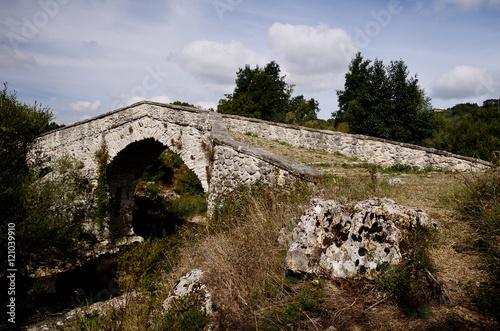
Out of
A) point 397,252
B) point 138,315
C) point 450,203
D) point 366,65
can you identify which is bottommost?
point 138,315

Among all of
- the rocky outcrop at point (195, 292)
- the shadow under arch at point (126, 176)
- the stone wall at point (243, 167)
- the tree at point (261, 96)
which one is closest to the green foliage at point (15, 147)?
the shadow under arch at point (126, 176)

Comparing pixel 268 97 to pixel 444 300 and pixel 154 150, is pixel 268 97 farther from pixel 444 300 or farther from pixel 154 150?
pixel 444 300

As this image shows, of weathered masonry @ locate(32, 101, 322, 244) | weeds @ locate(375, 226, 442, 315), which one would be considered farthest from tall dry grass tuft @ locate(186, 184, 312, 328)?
weeds @ locate(375, 226, 442, 315)

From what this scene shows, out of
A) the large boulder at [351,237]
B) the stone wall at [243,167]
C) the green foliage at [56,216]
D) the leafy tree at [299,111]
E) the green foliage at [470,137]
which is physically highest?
the leafy tree at [299,111]

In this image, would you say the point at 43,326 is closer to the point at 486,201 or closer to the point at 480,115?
the point at 486,201

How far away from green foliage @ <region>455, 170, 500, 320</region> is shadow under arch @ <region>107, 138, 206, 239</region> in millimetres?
9596

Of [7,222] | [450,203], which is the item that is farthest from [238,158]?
[7,222]

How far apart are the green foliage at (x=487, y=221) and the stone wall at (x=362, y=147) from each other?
3714 mm

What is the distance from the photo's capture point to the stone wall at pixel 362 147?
772cm

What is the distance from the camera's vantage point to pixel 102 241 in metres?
12.9

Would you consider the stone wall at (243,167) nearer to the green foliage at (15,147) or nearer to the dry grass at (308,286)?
the dry grass at (308,286)

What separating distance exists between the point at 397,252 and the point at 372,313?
576 mm

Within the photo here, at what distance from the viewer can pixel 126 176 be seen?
13.1m

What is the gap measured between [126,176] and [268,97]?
68.3 ft
